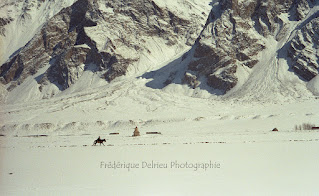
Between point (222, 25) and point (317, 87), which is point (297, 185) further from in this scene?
point (222, 25)

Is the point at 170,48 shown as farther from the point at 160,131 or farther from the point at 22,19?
the point at 160,131

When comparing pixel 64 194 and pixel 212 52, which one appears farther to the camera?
pixel 212 52

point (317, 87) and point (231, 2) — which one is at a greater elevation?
point (231, 2)

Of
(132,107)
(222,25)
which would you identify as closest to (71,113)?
(132,107)

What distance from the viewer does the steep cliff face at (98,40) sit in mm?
130125

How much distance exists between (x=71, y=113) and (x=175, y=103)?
21.2 meters

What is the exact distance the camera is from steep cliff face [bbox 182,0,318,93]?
10225 centimetres

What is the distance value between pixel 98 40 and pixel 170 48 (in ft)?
77.4

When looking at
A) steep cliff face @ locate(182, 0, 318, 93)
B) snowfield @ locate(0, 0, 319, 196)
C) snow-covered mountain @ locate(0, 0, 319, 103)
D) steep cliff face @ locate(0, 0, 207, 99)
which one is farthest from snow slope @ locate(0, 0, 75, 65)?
steep cliff face @ locate(182, 0, 318, 93)

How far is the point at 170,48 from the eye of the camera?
5591 inches

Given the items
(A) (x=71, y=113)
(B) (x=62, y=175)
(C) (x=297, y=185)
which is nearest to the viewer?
(C) (x=297, y=185)

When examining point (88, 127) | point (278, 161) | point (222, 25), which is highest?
point (222, 25)

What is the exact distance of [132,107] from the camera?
9200cm

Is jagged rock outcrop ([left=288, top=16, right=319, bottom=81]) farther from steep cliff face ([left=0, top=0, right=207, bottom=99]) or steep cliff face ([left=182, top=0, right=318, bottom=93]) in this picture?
steep cliff face ([left=0, top=0, right=207, bottom=99])
